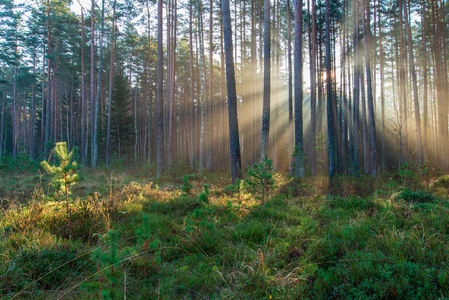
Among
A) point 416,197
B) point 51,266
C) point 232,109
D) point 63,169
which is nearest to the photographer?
point 51,266

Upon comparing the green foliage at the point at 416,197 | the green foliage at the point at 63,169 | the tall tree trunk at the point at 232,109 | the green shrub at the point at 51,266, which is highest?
the tall tree trunk at the point at 232,109

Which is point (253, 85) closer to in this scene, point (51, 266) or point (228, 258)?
point (228, 258)

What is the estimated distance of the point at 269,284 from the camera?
7.07 feet

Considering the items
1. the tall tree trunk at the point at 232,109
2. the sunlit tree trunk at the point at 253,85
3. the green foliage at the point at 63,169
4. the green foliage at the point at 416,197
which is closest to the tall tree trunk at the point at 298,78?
the tall tree trunk at the point at 232,109

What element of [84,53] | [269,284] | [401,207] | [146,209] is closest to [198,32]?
[84,53]

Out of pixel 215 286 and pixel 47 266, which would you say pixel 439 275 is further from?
pixel 47 266

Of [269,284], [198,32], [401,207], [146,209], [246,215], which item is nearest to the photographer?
[269,284]

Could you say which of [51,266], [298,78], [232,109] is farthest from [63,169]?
[298,78]

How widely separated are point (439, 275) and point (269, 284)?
4.66ft

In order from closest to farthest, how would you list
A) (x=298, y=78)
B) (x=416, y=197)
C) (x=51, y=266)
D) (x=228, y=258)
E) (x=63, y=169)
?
(x=51, y=266) → (x=228, y=258) → (x=63, y=169) → (x=416, y=197) → (x=298, y=78)

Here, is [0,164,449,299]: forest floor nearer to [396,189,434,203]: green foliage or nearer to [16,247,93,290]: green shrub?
[16,247,93,290]: green shrub

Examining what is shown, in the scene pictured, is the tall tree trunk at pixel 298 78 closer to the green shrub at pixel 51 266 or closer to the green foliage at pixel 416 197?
the green foliage at pixel 416 197

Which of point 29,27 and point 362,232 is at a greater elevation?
point 29,27

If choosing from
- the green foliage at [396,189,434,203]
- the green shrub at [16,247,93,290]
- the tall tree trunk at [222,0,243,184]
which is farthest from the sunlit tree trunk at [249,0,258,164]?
the green shrub at [16,247,93,290]
